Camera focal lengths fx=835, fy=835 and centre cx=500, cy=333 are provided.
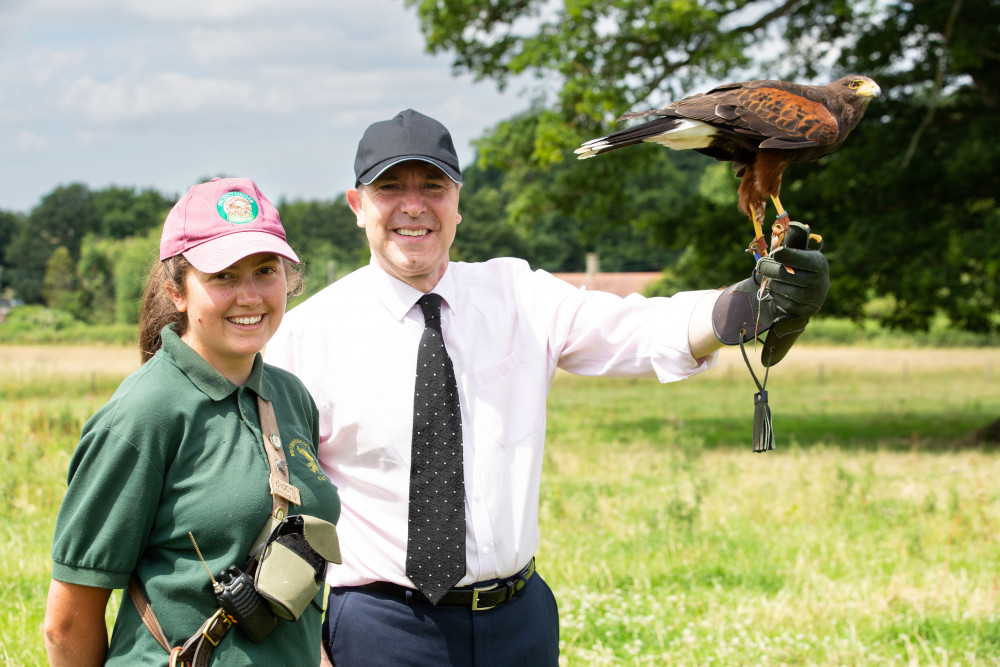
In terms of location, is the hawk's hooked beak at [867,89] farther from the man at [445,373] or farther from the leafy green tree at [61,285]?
the leafy green tree at [61,285]

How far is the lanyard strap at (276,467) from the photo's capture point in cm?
209

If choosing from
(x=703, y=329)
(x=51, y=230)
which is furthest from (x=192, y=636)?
(x=51, y=230)

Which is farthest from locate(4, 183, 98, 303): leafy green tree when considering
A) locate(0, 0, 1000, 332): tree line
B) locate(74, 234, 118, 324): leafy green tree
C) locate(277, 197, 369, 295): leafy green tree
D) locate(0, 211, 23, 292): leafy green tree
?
locate(0, 0, 1000, 332): tree line

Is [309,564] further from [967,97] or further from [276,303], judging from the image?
[967,97]

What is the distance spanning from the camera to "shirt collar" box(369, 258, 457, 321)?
2.88m

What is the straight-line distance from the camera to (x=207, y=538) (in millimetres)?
2012

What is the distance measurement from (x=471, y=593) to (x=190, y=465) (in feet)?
3.42

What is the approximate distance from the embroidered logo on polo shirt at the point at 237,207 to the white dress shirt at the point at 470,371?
2.29 feet

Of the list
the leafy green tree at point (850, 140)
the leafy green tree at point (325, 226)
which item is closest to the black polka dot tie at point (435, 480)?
the leafy green tree at point (850, 140)

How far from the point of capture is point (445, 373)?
278cm

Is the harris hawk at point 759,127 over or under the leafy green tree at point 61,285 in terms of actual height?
under

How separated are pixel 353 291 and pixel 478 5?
1216 centimetres

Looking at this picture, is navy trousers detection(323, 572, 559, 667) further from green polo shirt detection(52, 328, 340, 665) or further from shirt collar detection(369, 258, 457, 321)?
shirt collar detection(369, 258, 457, 321)

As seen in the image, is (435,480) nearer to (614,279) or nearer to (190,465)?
(190,465)
